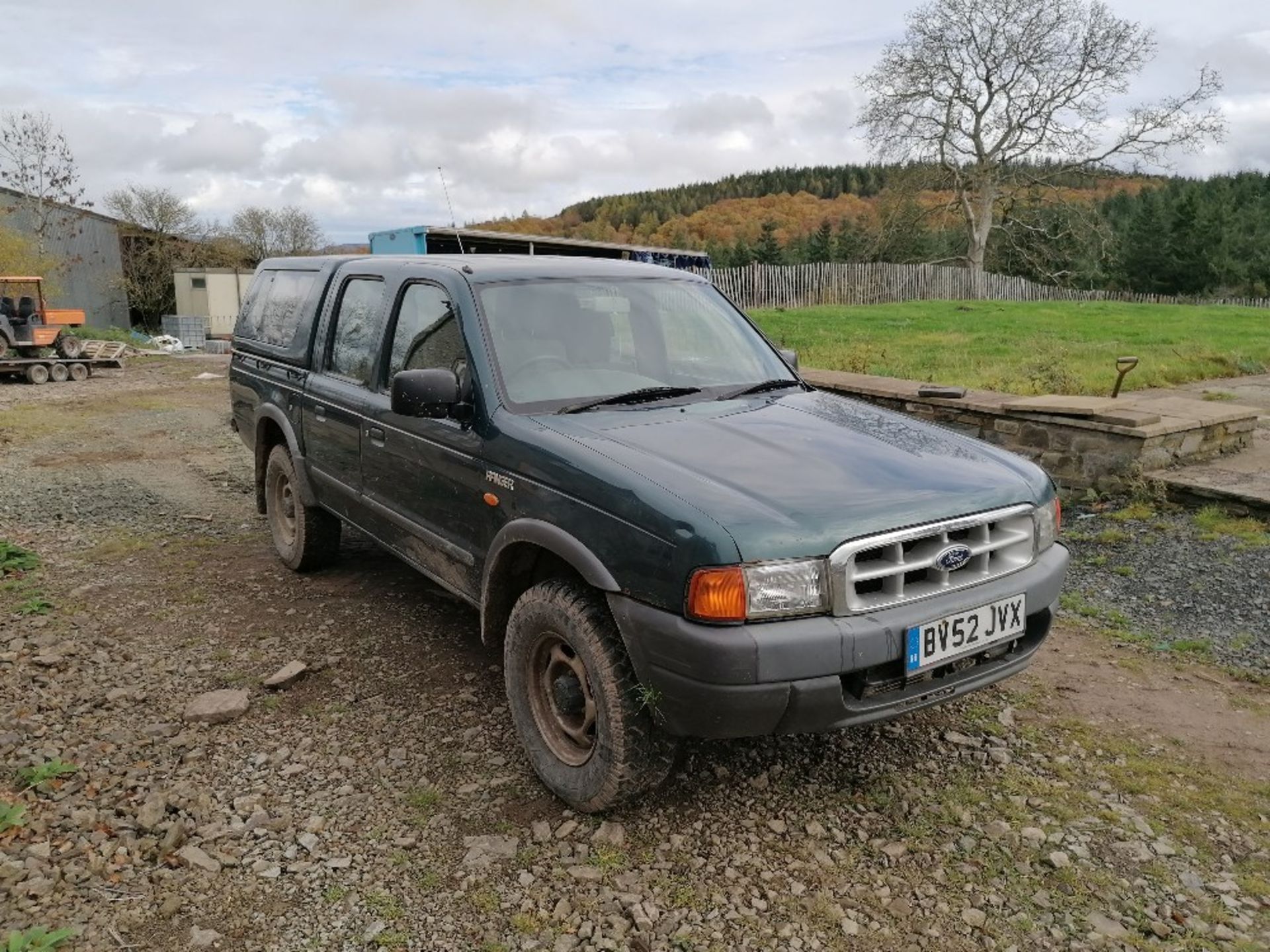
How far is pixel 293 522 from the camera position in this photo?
226 inches

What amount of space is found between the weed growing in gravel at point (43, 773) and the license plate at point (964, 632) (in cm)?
305

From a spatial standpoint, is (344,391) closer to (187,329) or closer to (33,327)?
(33,327)

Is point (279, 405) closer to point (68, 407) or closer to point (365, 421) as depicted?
point (365, 421)

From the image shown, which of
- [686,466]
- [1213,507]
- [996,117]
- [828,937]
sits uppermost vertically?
[996,117]

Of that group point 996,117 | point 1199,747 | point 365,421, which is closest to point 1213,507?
Result: point 1199,747

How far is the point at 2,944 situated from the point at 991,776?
3.16 meters

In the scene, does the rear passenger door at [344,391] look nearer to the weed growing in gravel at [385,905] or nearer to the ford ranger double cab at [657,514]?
the ford ranger double cab at [657,514]

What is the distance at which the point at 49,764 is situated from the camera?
3447 millimetres

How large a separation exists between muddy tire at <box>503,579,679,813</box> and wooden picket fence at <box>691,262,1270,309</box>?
→ 20.8 metres

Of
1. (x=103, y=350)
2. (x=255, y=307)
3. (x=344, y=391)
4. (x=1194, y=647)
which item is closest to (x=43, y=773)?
(x=344, y=391)

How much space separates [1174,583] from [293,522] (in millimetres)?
5185

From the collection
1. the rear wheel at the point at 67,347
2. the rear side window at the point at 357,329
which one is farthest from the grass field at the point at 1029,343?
the rear wheel at the point at 67,347

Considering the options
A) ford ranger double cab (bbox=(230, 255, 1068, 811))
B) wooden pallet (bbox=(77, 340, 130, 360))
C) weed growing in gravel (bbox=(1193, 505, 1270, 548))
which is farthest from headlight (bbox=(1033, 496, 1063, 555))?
wooden pallet (bbox=(77, 340, 130, 360))

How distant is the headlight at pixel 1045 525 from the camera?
10.7 feet
